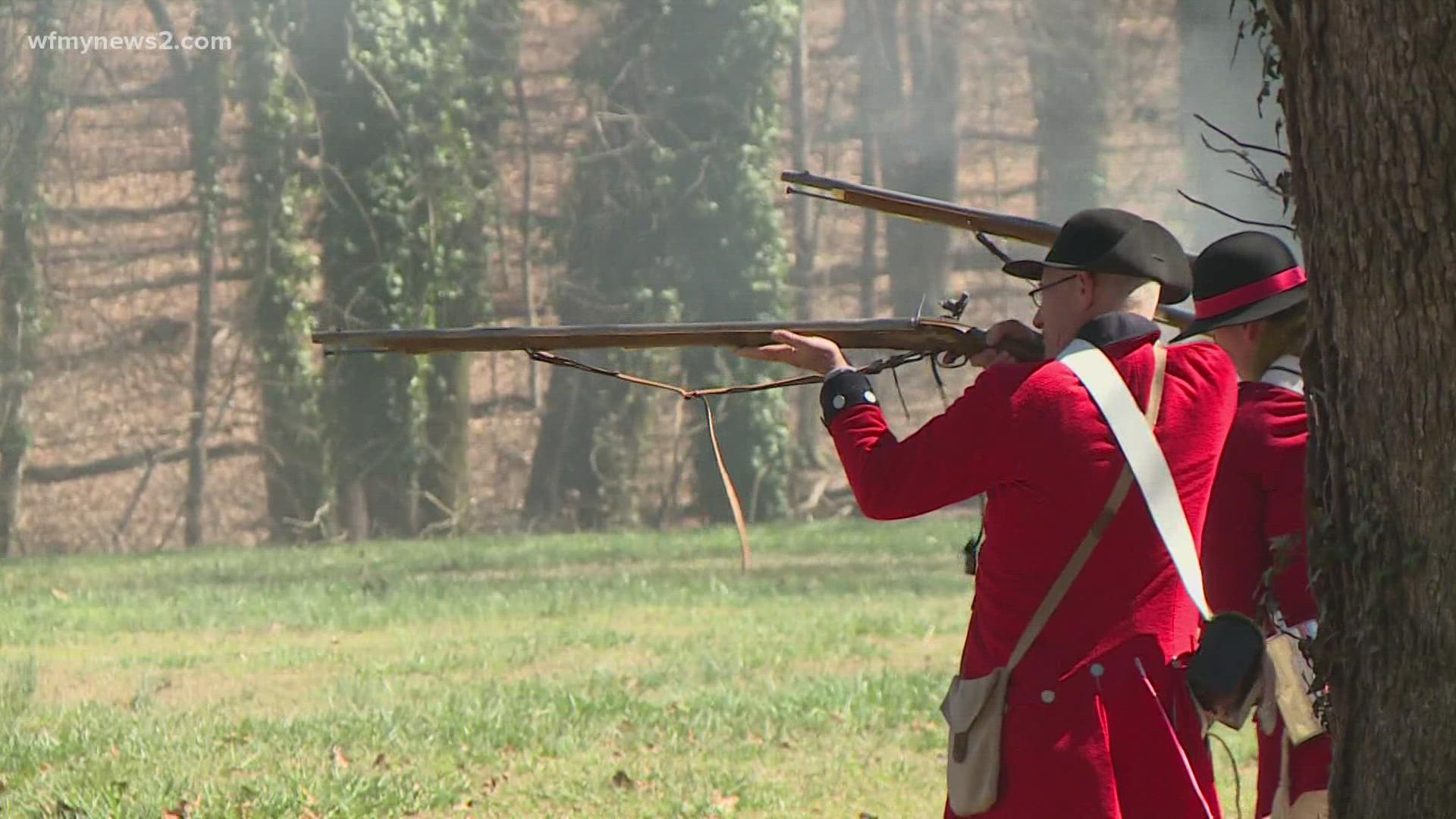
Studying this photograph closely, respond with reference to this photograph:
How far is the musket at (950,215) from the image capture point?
460 cm

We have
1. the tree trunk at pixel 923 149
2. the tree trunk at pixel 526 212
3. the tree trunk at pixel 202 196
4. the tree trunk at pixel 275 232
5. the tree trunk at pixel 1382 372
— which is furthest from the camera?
the tree trunk at pixel 923 149

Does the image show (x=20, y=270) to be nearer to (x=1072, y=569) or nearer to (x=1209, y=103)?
(x=1209, y=103)

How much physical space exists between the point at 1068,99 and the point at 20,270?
14297mm

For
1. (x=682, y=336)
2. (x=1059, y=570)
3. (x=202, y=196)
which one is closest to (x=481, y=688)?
(x=682, y=336)

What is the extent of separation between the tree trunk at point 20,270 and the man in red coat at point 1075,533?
1759 centimetres

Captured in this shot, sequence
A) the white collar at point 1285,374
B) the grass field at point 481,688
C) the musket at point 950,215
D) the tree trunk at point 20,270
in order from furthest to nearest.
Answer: the tree trunk at point 20,270 < the grass field at point 481,688 < the musket at point 950,215 < the white collar at point 1285,374

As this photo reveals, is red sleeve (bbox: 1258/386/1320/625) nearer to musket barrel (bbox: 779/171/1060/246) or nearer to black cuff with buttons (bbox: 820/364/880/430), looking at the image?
musket barrel (bbox: 779/171/1060/246)

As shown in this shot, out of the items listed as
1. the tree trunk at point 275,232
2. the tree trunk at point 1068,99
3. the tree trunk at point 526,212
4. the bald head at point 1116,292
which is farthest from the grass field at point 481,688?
the tree trunk at point 1068,99

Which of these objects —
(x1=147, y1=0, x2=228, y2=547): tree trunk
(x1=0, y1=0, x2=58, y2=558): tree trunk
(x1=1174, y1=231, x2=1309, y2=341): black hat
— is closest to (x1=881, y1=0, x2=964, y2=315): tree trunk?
(x1=147, y1=0, x2=228, y2=547): tree trunk

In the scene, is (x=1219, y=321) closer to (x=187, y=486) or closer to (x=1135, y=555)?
(x=1135, y=555)

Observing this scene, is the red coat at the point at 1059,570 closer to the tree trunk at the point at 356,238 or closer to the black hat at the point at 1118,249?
the black hat at the point at 1118,249

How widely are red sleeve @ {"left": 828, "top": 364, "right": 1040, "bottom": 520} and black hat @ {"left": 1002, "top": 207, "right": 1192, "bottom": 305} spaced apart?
0.23 m

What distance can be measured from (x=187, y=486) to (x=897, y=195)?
17056 mm

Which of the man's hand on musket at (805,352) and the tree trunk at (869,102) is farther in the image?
the tree trunk at (869,102)
